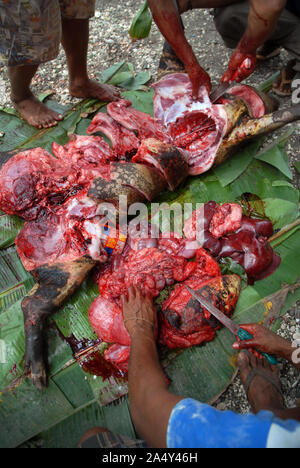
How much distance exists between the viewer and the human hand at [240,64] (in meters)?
2.95

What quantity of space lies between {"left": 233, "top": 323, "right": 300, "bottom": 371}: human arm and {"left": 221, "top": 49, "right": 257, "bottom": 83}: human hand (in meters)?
2.21

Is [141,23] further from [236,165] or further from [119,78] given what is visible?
[236,165]

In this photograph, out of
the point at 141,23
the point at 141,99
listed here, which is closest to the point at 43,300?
the point at 141,99

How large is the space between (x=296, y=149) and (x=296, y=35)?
1.24 meters

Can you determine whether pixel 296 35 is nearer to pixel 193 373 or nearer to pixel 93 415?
pixel 193 373

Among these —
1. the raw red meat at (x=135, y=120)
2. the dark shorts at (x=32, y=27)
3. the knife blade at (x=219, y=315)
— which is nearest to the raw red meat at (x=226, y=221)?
the knife blade at (x=219, y=315)

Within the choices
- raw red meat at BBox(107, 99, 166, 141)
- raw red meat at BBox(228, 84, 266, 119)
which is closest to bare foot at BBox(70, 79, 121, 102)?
raw red meat at BBox(107, 99, 166, 141)

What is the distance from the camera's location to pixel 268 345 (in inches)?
96.5

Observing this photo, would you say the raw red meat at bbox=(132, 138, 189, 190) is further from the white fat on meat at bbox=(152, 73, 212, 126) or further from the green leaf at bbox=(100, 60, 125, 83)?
the green leaf at bbox=(100, 60, 125, 83)

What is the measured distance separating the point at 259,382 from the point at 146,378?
0.93 meters

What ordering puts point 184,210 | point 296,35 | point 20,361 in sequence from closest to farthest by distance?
point 20,361 → point 184,210 → point 296,35

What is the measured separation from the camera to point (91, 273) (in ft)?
9.61

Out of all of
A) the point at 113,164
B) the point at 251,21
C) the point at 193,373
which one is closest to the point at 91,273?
the point at 113,164

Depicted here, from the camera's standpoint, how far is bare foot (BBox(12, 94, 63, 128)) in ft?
11.9
